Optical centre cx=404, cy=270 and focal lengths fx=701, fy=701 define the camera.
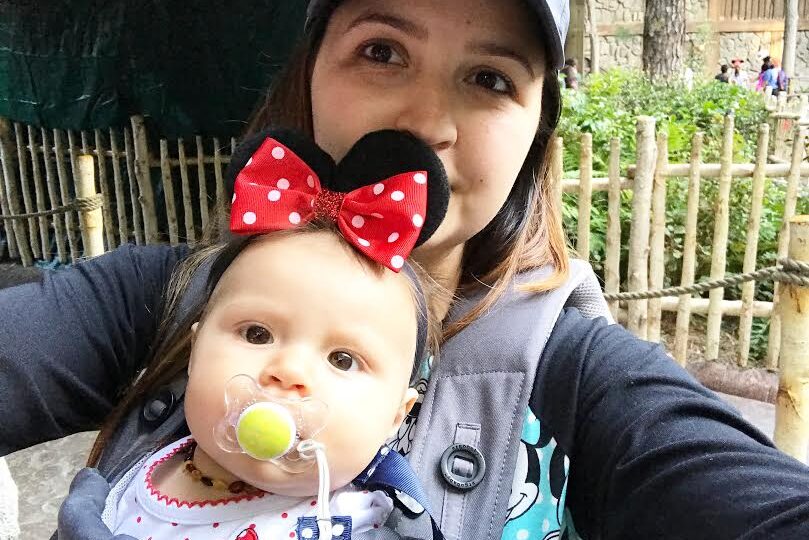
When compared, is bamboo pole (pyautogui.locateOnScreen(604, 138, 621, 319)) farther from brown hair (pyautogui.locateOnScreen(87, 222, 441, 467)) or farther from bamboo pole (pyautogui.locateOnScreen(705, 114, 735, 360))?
brown hair (pyautogui.locateOnScreen(87, 222, 441, 467))

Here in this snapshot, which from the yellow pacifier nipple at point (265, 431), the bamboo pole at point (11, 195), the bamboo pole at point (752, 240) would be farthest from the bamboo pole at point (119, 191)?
the yellow pacifier nipple at point (265, 431)

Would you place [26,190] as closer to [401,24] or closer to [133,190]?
[133,190]

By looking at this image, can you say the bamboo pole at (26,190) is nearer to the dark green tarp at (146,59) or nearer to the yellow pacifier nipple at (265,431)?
the dark green tarp at (146,59)

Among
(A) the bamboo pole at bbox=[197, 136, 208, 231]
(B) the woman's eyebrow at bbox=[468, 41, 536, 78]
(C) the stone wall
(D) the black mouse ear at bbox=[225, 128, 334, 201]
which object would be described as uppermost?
(C) the stone wall

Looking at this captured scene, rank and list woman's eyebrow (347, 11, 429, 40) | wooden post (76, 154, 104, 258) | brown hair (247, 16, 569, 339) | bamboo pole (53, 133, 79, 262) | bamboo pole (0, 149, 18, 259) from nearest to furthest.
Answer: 1. woman's eyebrow (347, 11, 429, 40)
2. brown hair (247, 16, 569, 339)
3. wooden post (76, 154, 104, 258)
4. bamboo pole (53, 133, 79, 262)
5. bamboo pole (0, 149, 18, 259)

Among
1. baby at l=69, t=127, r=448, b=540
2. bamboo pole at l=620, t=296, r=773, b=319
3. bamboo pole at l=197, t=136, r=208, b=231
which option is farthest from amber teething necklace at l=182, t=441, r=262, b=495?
bamboo pole at l=197, t=136, r=208, b=231

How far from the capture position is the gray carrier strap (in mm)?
1035

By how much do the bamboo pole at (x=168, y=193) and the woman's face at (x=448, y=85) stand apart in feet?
17.4

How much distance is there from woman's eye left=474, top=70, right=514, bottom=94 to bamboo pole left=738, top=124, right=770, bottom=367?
13.9 feet

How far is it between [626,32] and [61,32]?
1873 centimetres

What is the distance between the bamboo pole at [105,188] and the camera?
21.2ft

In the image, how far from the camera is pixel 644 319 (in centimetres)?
493

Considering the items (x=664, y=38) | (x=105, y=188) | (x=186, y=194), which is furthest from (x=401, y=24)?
(x=664, y=38)

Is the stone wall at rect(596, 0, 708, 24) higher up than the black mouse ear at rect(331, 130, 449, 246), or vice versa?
the stone wall at rect(596, 0, 708, 24)
